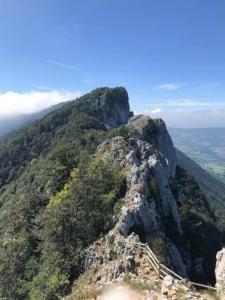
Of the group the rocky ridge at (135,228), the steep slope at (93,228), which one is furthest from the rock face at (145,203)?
the steep slope at (93,228)

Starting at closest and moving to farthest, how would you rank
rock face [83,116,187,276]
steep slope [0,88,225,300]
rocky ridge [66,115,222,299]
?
rocky ridge [66,115,222,299], steep slope [0,88,225,300], rock face [83,116,187,276]

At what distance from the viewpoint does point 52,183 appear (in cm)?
7438

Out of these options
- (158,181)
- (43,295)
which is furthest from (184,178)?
(43,295)

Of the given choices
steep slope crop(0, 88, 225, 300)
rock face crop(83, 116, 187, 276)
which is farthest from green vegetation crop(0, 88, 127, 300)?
rock face crop(83, 116, 187, 276)

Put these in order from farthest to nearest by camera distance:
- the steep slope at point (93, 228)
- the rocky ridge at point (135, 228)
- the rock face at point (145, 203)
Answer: the rock face at point (145, 203), the steep slope at point (93, 228), the rocky ridge at point (135, 228)

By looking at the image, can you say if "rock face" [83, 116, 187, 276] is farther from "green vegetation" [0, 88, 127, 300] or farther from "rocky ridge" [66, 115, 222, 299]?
"green vegetation" [0, 88, 127, 300]

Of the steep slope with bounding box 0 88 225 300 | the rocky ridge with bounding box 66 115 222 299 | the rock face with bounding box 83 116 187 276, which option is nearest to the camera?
the rocky ridge with bounding box 66 115 222 299

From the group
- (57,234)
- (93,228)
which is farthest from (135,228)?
(57,234)

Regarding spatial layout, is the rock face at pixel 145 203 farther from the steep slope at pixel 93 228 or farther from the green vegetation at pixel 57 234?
the green vegetation at pixel 57 234

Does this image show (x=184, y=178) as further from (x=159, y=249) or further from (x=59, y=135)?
(x=159, y=249)

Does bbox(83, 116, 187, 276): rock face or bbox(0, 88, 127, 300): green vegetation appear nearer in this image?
bbox(0, 88, 127, 300): green vegetation

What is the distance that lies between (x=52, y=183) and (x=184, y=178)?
102705 mm

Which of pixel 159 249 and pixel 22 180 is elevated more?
pixel 159 249

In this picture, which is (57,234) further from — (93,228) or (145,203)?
(145,203)
